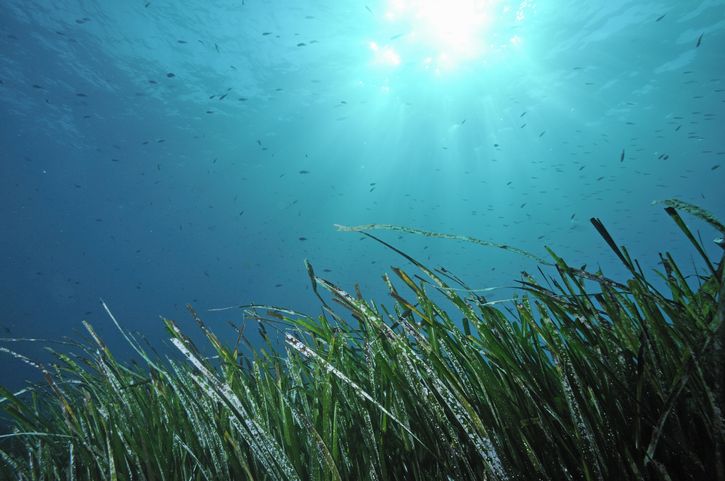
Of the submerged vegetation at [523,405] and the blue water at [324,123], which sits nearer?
the submerged vegetation at [523,405]

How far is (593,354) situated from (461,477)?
51 centimetres

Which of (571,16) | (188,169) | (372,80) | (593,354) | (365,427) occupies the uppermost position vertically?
(188,169)

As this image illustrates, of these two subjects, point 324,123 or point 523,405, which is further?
point 324,123

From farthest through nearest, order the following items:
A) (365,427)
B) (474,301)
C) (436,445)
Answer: (474,301) → (365,427) → (436,445)

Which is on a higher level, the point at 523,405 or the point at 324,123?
the point at 324,123

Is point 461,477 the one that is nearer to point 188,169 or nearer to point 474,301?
point 474,301

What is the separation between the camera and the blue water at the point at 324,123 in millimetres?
23781

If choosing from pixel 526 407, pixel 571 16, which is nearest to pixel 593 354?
pixel 526 407

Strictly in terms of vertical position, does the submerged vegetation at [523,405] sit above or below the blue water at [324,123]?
below

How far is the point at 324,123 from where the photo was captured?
34906 millimetres

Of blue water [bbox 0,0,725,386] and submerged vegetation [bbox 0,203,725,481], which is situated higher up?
blue water [bbox 0,0,725,386]

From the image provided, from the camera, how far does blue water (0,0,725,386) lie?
23.8 m

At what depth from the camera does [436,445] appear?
3.52 feet

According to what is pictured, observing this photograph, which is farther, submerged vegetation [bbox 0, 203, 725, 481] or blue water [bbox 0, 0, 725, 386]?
blue water [bbox 0, 0, 725, 386]
